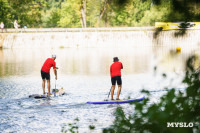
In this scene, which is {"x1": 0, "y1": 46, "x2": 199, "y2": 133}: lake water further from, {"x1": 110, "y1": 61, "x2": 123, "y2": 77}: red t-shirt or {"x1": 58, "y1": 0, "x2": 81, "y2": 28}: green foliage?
{"x1": 58, "y1": 0, "x2": 81, "y2": 28}: green foliage

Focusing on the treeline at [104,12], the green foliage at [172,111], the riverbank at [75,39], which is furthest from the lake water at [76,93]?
the riverbank at [75,39]

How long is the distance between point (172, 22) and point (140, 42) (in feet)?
160

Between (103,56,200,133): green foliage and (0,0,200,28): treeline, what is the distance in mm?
766

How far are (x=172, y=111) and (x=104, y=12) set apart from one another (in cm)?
1097

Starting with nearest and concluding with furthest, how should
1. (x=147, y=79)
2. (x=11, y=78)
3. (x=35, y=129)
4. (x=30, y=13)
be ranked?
1. (x=35, y=129)
2. (x=147, y=79)
3. (x=11, y=78)
4. (x=30, y=13)

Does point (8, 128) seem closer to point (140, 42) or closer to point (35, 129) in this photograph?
point (35, 129)

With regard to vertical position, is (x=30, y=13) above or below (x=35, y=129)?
above

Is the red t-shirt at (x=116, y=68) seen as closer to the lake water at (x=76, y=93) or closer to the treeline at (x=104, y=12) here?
the lake water at (x=76, y=93)

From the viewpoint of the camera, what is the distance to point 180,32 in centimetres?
541

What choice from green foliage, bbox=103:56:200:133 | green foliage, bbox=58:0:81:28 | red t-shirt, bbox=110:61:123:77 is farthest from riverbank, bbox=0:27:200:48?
green foliage, bbox=103:56:200:133

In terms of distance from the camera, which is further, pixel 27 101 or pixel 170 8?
pixel 27 101

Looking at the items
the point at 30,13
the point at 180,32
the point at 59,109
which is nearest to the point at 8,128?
the point at 59,109

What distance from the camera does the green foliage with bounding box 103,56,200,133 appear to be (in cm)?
475

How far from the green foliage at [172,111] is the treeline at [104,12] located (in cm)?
77
